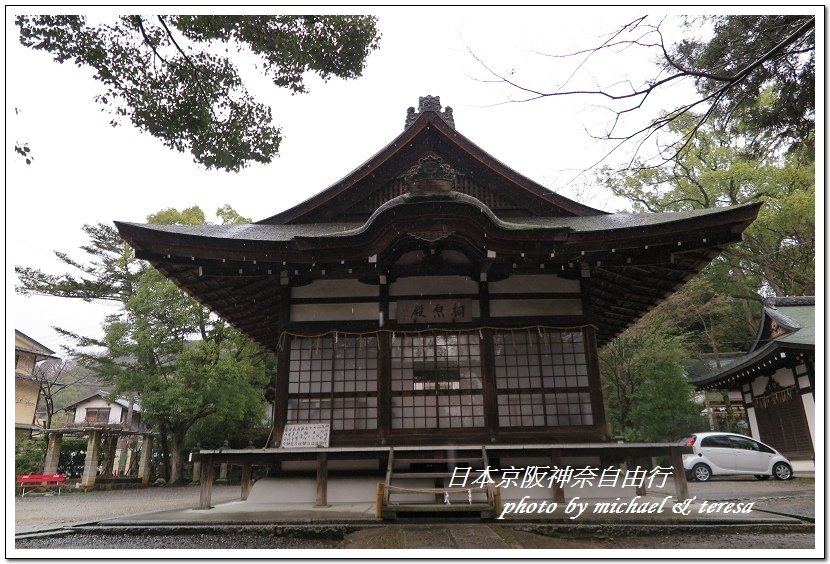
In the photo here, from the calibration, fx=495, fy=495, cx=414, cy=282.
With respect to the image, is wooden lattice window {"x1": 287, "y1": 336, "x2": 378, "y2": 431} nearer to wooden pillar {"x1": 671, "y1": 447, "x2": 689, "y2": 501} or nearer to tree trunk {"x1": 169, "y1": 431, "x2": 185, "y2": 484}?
wooden pillar {"x1": 671, "y1": 447, "x2": 689, "y2": 501}

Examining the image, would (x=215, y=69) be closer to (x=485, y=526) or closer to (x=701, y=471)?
(x=485, y=526)

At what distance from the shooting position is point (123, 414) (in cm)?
2981

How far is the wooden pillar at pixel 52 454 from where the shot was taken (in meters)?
19.7

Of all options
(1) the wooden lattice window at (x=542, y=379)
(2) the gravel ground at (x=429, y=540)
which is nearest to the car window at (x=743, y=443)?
(1) the wooden lattice window at (x=542, y=379)

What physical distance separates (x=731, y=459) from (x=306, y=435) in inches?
479

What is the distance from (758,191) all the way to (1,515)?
27573mm

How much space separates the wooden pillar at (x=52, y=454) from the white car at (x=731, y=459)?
22805 mm

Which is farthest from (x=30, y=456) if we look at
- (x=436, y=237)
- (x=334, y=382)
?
(x=436, y=237)

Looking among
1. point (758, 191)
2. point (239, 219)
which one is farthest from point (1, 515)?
point (758, 191)

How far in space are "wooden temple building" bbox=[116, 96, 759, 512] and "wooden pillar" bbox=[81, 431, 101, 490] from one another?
1597cm

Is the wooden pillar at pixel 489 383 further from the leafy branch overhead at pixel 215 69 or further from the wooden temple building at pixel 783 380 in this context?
the wooden temple building at pixel 783 380

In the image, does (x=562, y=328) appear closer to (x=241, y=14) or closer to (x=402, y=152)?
(x=402, y=152)

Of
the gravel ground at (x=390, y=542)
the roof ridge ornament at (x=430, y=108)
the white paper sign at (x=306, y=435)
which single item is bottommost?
the gravel ground at (x=390, y=542)

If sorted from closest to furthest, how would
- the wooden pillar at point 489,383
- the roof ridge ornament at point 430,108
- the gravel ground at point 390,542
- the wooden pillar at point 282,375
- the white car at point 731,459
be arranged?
the gravel ground at point 390,542 → the wooden pillar at point 489,383 → the wooden pillar at point 282,375 → the roof ridge ornament at point 430,108 → the white car at point 731,459
